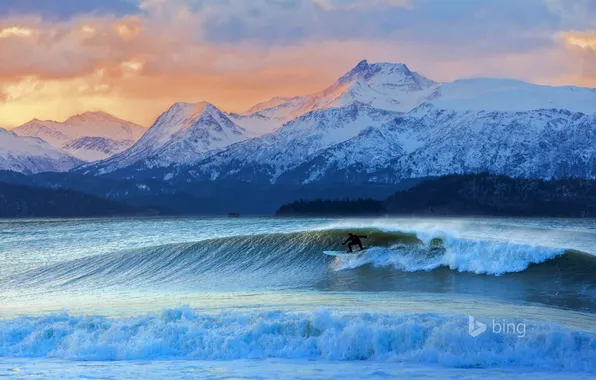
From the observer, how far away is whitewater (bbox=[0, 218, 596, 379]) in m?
24.5

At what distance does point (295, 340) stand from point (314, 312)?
170 centimetres

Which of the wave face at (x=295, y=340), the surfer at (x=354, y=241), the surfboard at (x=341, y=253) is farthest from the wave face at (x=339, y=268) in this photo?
the wave face at (x=295, y=340)

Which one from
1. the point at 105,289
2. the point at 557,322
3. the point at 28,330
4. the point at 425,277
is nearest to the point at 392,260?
the point at 425,277

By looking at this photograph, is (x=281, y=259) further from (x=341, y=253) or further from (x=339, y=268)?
(x=339, y=268)

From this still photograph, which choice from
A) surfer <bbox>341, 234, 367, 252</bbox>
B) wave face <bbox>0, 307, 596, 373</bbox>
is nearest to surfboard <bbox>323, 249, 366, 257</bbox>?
surfer <bbox>341, 234, 367, 252</bbox>

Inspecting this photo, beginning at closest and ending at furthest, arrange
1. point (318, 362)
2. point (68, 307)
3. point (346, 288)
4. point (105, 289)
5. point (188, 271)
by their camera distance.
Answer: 1. point (318, 362)
2. point (68, 307)
3. point (346, 288)
4. point (105, 289)
5. point (188, 271)

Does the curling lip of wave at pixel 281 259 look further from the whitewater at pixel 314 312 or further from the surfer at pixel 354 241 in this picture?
the surfer at pixel 354 241

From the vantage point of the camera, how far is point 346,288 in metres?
40.4

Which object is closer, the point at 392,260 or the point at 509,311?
the point at 509,311

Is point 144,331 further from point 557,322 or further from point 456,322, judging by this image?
point 557,322

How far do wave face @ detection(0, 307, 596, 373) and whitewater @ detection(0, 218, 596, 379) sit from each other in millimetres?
44

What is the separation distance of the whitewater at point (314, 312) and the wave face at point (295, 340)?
0.14ft

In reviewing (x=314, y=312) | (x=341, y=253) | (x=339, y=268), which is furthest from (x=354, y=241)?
(x=314, y=312)

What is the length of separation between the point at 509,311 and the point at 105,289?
21923mm
